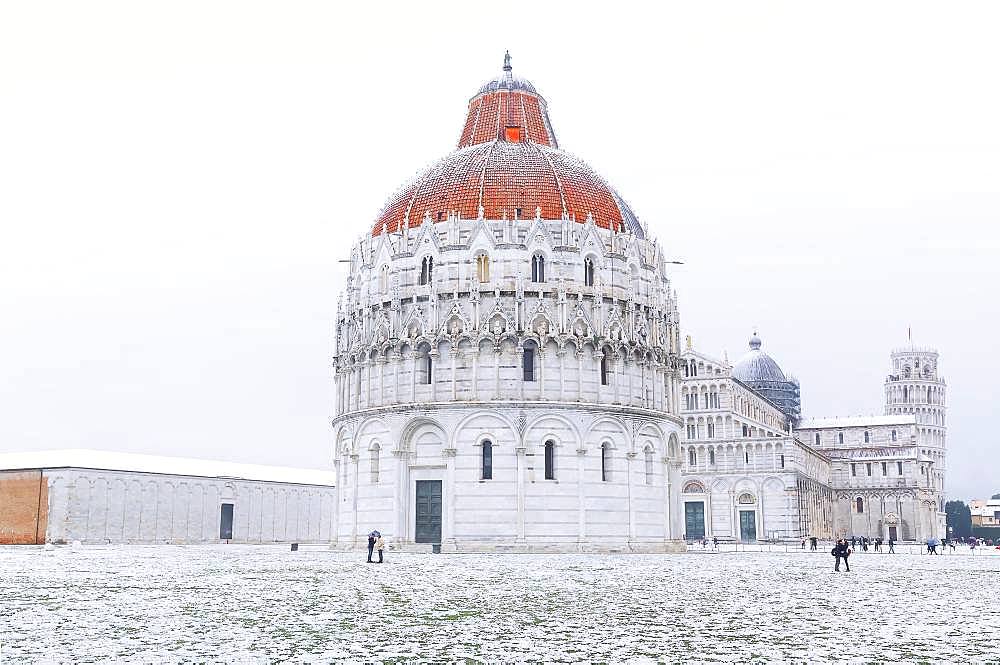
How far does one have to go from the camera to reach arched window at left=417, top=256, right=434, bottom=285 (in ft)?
205

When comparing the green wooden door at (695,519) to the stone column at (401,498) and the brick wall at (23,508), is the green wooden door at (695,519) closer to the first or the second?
the stone column at (401,498)

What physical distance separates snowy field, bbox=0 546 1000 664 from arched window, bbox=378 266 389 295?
1259 inches

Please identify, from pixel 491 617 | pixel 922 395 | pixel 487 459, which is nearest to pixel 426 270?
pixel 487 459

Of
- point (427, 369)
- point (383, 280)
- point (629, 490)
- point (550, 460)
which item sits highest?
point (383, 280)

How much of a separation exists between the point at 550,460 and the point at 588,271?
11.6 m

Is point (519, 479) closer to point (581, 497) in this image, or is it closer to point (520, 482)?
point (520, 482)

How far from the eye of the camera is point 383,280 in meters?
64.5

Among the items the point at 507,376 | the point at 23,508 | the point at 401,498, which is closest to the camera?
the point at 507,376

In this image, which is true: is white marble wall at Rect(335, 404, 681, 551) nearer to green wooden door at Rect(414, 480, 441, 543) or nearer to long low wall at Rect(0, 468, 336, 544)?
green wooden door at Rect(414, 480, 441, 543)

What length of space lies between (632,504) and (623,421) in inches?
190

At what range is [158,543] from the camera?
86.2m

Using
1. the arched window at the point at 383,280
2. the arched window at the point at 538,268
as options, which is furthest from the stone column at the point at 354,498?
the arched window at the point at 538,268

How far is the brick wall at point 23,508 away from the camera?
81.9 meters

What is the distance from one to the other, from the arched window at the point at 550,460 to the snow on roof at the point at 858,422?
103507 mm
